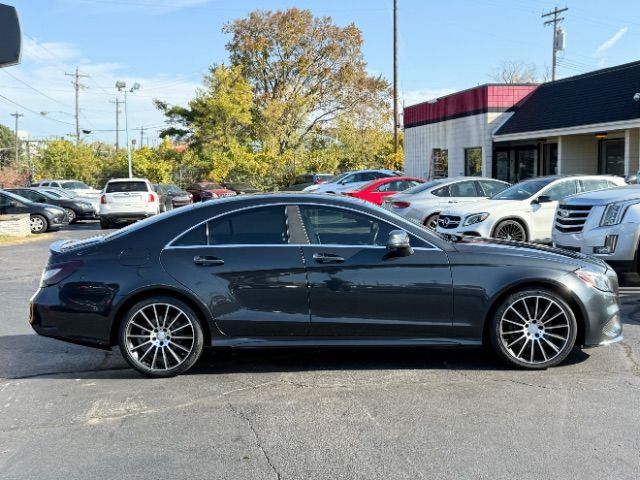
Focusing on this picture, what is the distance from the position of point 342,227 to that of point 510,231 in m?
7.75

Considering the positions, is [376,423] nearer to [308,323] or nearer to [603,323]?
[308,323]

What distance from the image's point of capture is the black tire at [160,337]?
17.8 ft

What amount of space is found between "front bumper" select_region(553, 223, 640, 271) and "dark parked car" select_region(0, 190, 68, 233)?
16334 millimetres

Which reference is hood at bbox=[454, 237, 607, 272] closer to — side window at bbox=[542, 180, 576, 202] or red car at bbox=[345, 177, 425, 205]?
side window at bbox=[542, 180, 576, 202]

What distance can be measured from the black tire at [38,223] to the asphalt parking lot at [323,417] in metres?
15.0

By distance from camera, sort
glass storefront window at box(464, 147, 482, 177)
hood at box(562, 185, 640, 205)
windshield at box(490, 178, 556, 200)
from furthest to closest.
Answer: glass storefront window at box(464, 147, 482, 177)
windshield at box(490, 178, 556, 200)
hood at box(562, 185, 640, 205)

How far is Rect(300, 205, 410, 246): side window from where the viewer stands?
18.1 ft

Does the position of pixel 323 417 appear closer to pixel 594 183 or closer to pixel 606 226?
pixel 606 226

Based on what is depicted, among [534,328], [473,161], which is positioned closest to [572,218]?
[534,328]

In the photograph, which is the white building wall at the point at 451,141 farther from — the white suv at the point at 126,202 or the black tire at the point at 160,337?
the black tire at the point at 160,337

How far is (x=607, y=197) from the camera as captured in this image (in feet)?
30.5

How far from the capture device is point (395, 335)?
5.42m

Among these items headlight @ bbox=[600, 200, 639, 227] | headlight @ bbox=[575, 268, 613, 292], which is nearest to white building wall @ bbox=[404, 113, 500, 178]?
headlight @ bbox=[600, 200, 639, 227]

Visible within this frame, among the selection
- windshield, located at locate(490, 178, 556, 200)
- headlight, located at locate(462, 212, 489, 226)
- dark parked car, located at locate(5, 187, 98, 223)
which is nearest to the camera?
headlight, located at locate(462, 212, 489, 226)
